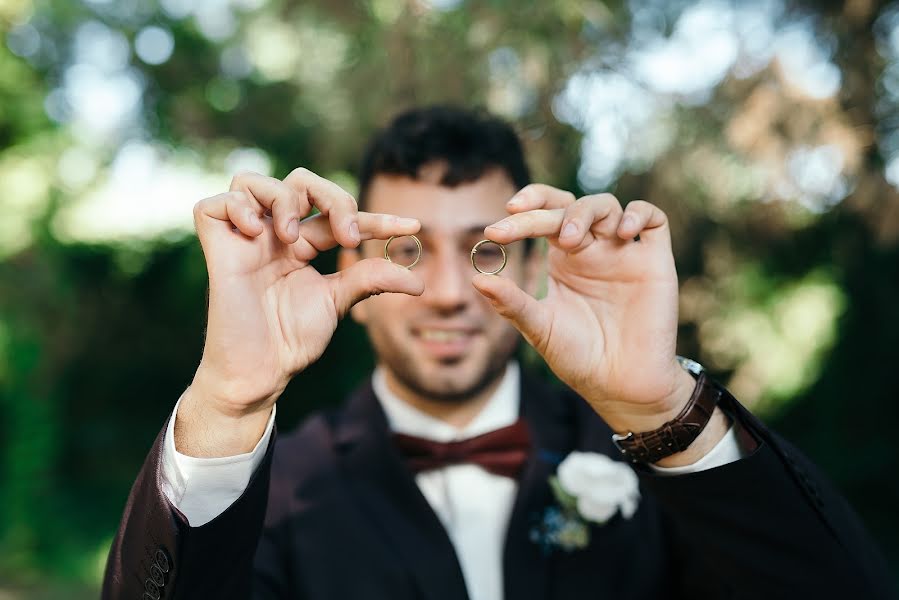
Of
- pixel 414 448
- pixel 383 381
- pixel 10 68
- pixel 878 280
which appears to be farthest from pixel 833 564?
pixel 10 68

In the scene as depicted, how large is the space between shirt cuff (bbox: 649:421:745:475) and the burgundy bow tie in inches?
26.0

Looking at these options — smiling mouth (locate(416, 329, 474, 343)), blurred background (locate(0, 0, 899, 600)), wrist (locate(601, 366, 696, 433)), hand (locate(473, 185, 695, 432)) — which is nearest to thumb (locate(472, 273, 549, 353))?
hand (locate(473, 185, 695, 432))

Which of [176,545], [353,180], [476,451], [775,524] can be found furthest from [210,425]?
[353,180]

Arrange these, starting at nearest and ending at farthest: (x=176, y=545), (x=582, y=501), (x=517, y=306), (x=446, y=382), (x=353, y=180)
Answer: (x=176, y=545)
(x=517, y=306)
(x=582, y=501)
(x=446, y=382)
(x=353, y=180)

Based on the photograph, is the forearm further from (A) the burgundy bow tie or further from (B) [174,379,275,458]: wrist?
(A) the burgundy bow tie

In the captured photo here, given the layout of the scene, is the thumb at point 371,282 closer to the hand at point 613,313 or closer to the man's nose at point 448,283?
the hand at point 613,313

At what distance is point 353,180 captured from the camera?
5602 mm

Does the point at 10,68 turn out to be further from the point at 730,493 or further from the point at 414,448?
the point at 730,493

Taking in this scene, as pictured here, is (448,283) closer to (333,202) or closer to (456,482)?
(456,482)

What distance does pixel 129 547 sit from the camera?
1476 millimetres

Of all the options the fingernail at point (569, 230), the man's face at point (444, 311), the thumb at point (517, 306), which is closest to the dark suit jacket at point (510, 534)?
the man's face at point (444, 311)

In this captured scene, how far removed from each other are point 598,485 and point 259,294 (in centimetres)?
114

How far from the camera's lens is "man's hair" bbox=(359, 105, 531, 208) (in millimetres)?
2383

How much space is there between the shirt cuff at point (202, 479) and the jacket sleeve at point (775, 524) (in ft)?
3.03
